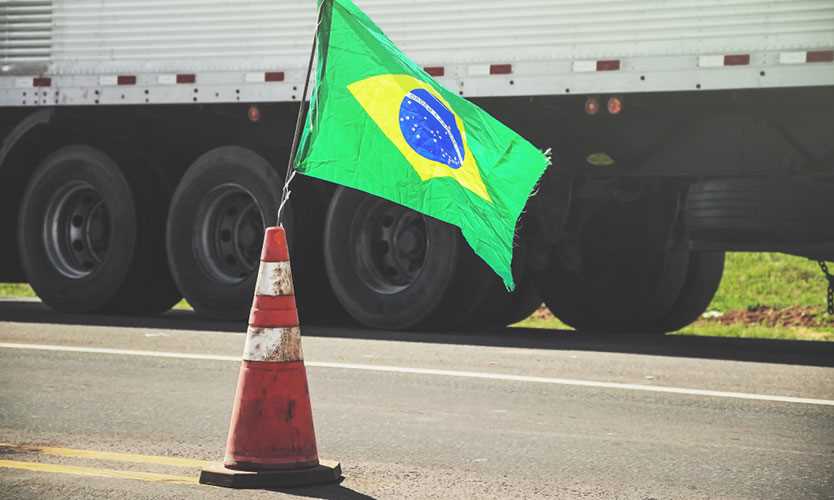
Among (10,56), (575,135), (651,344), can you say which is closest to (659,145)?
(575,135)

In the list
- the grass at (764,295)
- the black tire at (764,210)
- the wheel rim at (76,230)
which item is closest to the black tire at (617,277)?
the grass at (764,295)

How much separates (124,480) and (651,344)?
21.4 feet

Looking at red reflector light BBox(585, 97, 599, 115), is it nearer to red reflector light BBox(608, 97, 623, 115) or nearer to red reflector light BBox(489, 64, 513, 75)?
red reflector light BBox(608, 97, 623, 115)

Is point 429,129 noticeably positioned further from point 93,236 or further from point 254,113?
point 93,236

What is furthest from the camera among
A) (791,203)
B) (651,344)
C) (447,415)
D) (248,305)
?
(248,305)

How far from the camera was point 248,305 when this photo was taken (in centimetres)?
1334

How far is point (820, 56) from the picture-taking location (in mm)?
10500

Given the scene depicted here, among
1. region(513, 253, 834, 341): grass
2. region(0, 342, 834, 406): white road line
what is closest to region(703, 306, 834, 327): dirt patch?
region(513, 253, 834, 341): grass

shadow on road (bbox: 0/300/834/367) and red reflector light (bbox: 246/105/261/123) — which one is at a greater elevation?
red reflector light (bbox: 246/105/261/123)

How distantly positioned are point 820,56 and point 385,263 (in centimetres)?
402

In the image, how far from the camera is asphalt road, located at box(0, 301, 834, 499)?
6195mm

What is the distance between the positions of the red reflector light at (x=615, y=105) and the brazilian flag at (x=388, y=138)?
539cm

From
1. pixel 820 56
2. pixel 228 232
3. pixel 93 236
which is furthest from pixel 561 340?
pixel 93 236

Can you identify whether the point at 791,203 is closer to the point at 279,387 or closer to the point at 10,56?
the point at 279,387
